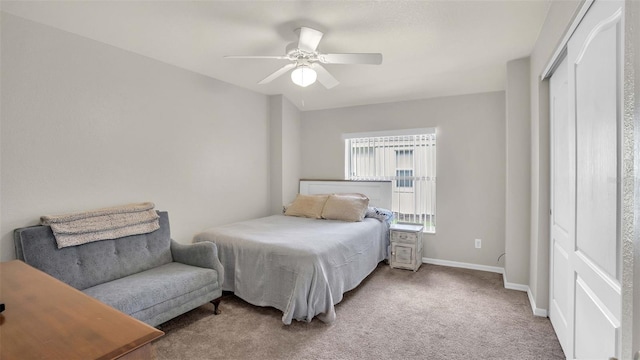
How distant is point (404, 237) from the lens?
12.6 ft

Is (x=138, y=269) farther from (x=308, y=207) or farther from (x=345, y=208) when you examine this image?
(x=345, y=208)

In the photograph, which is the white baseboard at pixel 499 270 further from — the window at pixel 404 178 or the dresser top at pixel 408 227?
the window at pixel 404 178

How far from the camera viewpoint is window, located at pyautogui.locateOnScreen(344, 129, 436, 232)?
4.15m

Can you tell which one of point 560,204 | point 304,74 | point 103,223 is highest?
point 304,74

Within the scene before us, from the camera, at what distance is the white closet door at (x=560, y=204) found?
78.5 inches

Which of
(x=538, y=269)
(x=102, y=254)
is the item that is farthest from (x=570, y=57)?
(x=102, y=254)

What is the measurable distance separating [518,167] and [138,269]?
3776 millimetres

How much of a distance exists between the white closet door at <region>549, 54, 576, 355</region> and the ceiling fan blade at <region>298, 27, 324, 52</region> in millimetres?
1799

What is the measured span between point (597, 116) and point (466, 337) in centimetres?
182

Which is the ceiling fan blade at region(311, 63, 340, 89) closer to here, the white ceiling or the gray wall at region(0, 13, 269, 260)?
the white ceiling

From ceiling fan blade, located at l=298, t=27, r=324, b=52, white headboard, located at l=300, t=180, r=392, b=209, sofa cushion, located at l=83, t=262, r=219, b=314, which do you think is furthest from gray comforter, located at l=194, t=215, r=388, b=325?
ceiling fan blade, located at l=298, t=27, r=324, b=52

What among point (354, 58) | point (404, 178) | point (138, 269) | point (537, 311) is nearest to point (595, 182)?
point (354, 58)

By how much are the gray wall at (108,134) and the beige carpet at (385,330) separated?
1.29m

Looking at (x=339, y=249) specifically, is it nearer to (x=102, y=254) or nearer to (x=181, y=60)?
(x=102, y=254)
